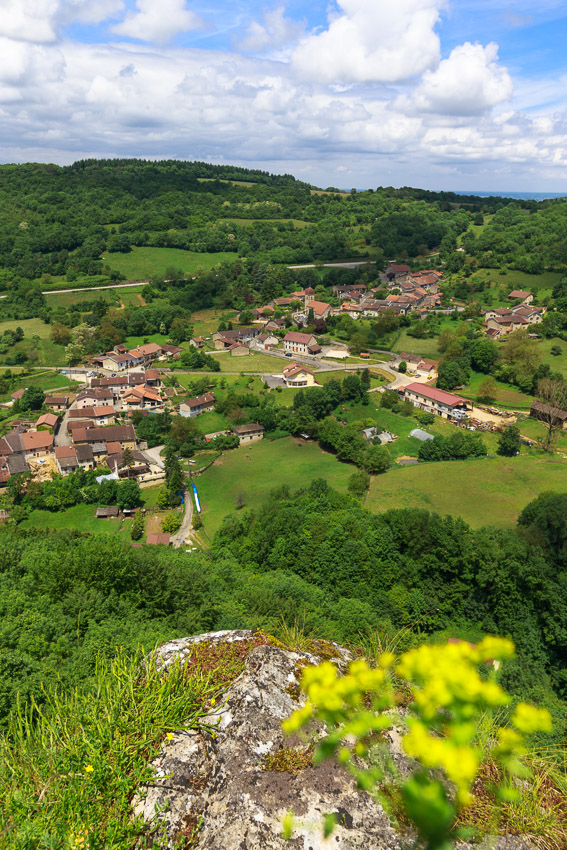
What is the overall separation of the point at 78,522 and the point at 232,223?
3969 inches

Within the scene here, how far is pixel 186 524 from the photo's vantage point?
34031mm

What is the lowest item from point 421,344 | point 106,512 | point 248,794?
point 106,512

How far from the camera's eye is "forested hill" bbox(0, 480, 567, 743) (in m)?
9.63

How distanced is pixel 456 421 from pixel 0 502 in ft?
134

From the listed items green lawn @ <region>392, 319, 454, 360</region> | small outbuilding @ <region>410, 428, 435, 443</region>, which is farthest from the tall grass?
green lawn @ <region>392, 319, 454, 360</region>

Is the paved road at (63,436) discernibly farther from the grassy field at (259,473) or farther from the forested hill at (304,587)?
the forested hill at (304,587)

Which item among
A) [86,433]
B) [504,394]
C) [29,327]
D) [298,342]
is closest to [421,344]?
[298,342]

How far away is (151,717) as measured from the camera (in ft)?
12.3

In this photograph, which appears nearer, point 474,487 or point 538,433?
point 474,487


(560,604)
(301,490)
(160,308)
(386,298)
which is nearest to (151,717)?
(560,604)

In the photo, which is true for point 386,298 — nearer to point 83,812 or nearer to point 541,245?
point 541,245

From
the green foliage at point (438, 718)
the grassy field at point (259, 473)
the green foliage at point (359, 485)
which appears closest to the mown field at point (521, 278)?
the grassy field at point (259, 473)

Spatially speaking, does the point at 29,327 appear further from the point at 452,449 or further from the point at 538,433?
the point at 538,433

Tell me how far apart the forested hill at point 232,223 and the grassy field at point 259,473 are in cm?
6330
